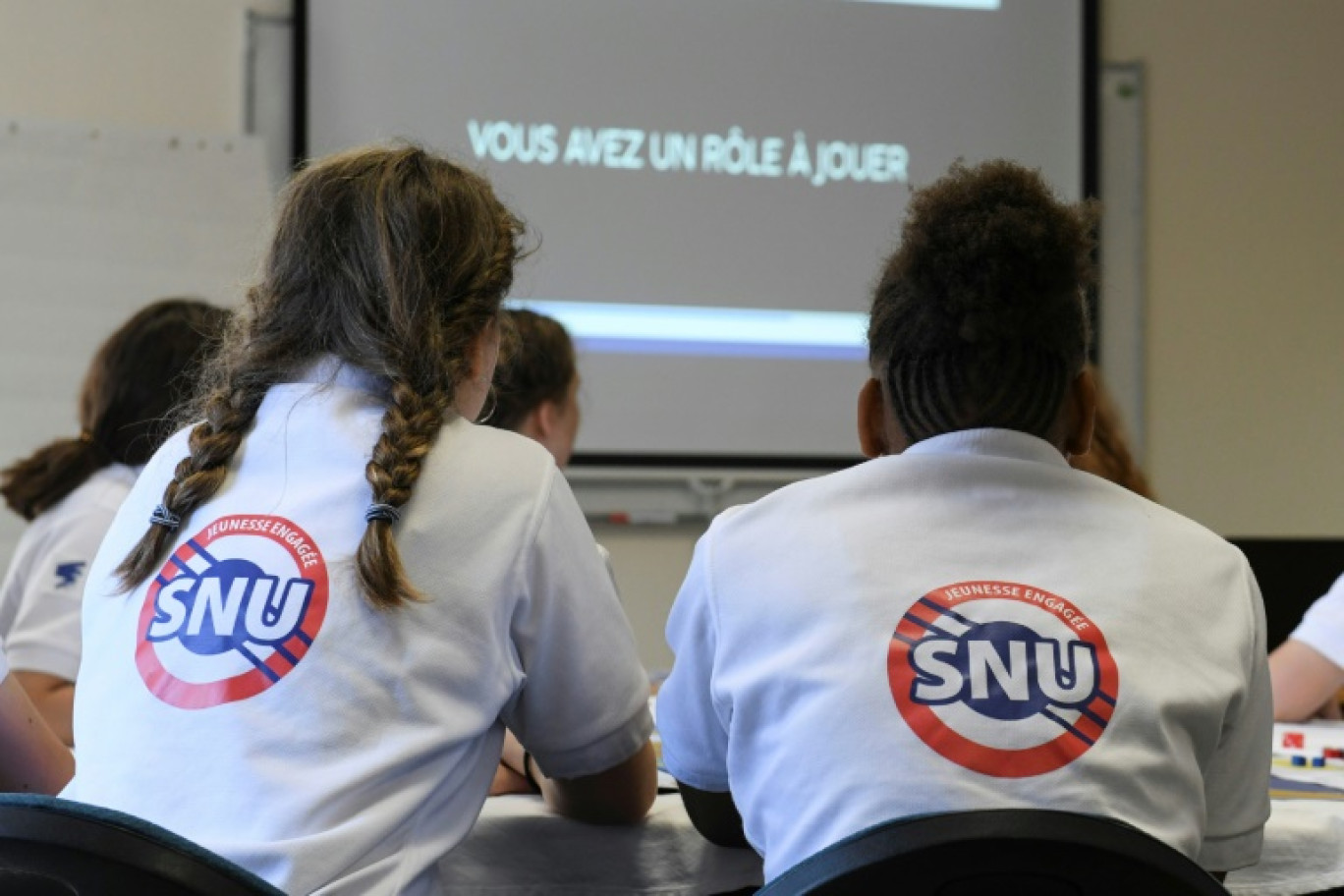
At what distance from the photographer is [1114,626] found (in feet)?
3.58

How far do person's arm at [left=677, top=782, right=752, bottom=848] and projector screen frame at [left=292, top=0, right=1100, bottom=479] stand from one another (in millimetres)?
2314

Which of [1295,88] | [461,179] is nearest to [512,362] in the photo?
[461,179]

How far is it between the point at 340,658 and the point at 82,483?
1.45 meters

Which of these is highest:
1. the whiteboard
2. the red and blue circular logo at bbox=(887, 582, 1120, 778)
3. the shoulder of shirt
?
the whiteboard

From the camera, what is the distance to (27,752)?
1.37 metres

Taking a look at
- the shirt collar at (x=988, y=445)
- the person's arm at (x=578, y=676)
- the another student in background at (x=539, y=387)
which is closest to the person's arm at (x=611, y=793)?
the person's arm at (x=578, y=676)

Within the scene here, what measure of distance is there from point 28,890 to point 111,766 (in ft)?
0.97

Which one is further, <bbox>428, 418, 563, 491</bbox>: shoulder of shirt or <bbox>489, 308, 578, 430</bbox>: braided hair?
<bbox>489, 308, 578, 430</bbox>: braided hair

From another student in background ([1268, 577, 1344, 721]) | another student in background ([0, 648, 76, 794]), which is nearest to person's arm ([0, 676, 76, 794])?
another student in background ([0, 648, 76, 794])

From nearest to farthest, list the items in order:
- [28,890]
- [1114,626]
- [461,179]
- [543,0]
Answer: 1. [28,890]
2. [1114,626]
3. [461,179]
4. [543,0]

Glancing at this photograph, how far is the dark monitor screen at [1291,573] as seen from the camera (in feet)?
9.02

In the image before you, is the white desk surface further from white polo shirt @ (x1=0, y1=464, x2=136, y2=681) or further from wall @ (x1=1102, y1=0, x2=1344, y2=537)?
wall @ (x1=1102, y1=0, x2=1344, y2=537)

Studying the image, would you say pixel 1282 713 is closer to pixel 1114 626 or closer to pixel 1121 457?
pixel 1121 457

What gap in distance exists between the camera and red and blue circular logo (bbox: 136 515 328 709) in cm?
112
